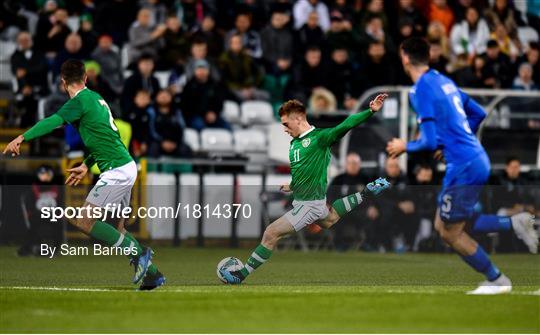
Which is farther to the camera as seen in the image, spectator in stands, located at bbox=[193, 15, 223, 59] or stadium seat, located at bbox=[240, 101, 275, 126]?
spectator in stands, located at bbox=[193, 15, 223, 59]

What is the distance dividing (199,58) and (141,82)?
1203 millimetres

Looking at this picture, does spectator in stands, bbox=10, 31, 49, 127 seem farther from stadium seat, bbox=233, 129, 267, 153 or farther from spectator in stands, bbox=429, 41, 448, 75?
spectator in stands, bbox=429, 41, 448, 75

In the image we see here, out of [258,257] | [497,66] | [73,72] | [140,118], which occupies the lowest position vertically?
[258,257]

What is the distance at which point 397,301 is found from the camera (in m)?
12.6

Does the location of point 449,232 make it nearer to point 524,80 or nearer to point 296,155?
point 296,155

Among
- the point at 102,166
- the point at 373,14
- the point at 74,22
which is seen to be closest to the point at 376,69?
the point at 373,14

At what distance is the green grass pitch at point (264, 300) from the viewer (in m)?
11.1

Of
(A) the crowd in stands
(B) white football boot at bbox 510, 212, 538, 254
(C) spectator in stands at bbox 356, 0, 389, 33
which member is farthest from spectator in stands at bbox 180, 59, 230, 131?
(B) white football boot at bbox 510, 212, 538, 254

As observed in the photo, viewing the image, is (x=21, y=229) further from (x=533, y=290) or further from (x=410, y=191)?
(x=533, y=290)

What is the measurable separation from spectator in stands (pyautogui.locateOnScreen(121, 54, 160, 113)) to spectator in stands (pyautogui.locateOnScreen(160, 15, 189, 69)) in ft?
4.06

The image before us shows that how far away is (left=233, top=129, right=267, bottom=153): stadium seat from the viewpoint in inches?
952

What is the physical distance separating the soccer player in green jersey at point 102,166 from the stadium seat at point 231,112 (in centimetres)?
1058

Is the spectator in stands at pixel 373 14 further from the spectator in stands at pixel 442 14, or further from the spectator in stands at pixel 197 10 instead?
the spectator in stands at pixel 197 10

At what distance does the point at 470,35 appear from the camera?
1089 inches
